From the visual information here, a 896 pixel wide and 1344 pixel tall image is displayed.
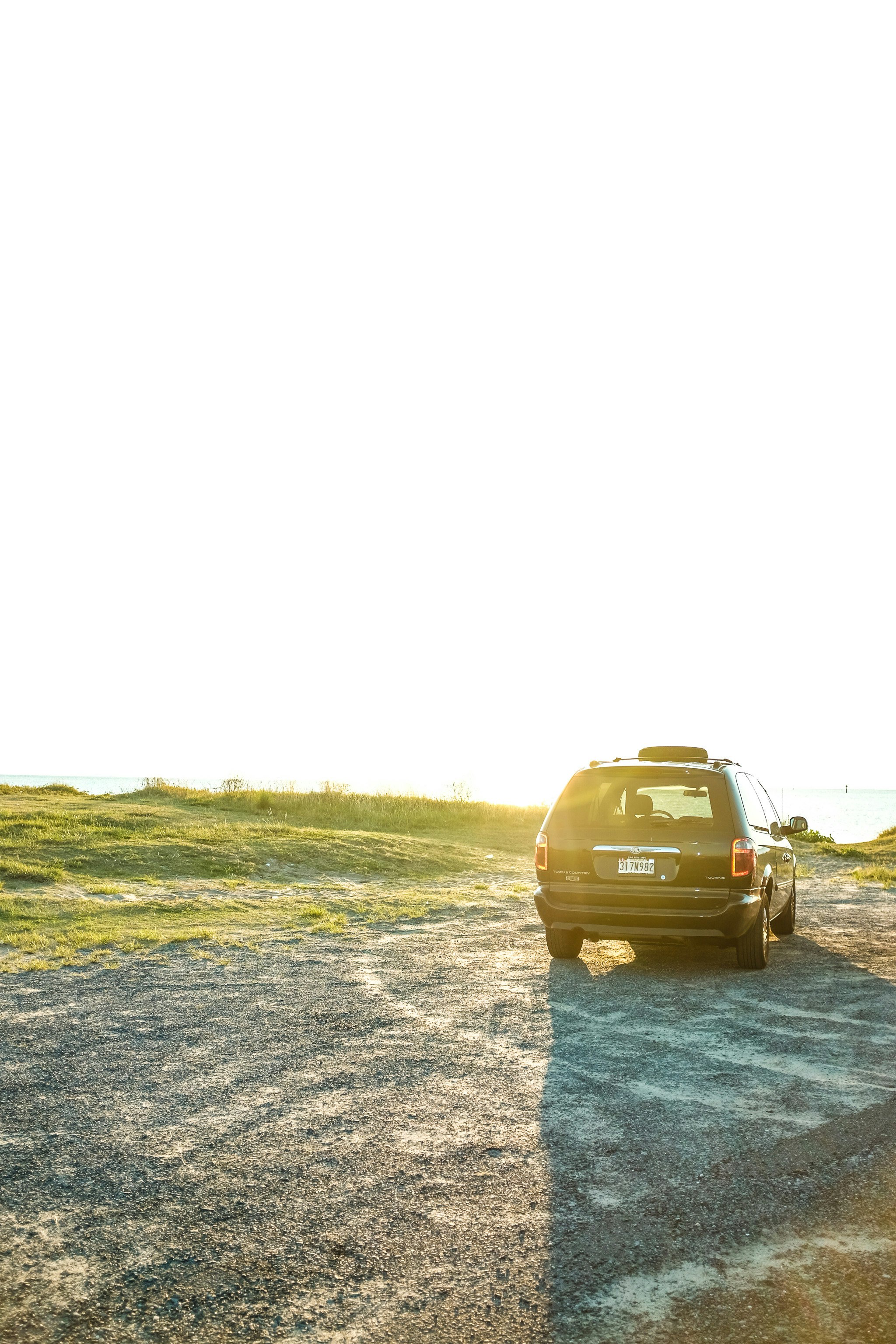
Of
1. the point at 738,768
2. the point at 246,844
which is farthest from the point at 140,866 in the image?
the point at 738,768

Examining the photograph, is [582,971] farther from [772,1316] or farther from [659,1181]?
[772,1316]

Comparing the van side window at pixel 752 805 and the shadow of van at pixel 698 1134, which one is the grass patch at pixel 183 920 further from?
the van side window at pixel 752 805

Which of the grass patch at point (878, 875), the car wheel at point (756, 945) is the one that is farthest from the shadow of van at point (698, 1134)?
the grass patch at point (878, 875)

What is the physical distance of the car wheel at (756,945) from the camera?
9773mm

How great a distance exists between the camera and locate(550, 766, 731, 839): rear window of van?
956cm

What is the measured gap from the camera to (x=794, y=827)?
1180 centimetres

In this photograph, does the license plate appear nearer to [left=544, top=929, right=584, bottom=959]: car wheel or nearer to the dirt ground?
[left=544, top=929, right=584, bottom=959]: car wheel

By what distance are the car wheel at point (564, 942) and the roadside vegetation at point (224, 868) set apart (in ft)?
11.1

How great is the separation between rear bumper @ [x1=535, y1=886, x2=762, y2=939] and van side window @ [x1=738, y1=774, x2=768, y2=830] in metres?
0.76

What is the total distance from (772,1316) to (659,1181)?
3.79 ft

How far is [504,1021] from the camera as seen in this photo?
7641 mm

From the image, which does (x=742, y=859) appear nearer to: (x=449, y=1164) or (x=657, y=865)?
(x=657, y=865)

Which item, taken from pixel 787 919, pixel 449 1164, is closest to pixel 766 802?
pixel 787 919

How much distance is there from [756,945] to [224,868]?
1053cm
